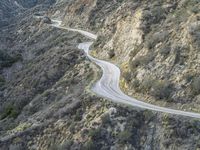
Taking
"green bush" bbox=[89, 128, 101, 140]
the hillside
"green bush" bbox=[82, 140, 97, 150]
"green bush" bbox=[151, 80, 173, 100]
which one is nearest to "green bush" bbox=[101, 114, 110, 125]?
the hillside

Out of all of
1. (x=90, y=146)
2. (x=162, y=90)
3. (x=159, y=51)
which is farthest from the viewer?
(x=159, y=51)

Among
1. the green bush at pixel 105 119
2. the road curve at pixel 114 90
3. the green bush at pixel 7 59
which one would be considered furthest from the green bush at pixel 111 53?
the green bush at pixel 105 119

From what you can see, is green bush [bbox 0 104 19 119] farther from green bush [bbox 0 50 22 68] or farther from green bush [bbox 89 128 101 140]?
green bush [bbox 0 50 22 68]

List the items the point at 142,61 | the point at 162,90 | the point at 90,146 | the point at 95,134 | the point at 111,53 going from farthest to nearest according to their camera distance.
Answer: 1. the point at 111,53
2. the point at 142,61
3. the point at 162,90
4. the point at 95,134
5. the point at 90,146

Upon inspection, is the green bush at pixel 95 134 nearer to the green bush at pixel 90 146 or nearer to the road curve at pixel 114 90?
the green bush at pixel 90 146

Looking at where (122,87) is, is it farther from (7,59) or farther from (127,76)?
(7,59)

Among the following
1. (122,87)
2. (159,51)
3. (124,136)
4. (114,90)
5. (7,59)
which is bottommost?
(7,59)

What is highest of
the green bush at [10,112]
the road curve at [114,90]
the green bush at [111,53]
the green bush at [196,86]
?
the green bush at [196,86]

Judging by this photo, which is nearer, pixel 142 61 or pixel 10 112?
pixel 142 61

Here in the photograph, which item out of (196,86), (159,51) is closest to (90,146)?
(196,86)

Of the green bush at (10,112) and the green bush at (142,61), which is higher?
the green bush at (142,61)

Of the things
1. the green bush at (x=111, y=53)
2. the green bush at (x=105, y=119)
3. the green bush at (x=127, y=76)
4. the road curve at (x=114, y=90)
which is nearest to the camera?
the green bush at (x=105, y=119)
